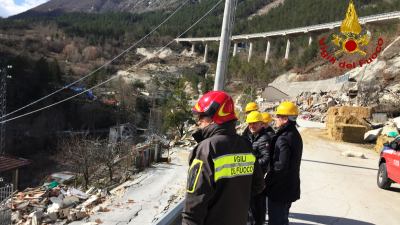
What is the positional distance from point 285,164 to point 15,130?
72365 millimetres

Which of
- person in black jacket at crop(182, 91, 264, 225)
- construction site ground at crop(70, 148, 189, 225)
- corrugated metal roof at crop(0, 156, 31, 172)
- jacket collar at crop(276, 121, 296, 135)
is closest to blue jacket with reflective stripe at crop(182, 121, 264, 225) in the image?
person in black jacket at crop(182, 91, 264, 225)

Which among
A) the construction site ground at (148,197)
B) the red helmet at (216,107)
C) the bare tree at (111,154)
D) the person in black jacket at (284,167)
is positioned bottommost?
the bare tree at (111,154)

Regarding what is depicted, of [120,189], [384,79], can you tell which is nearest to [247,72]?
[384,79]

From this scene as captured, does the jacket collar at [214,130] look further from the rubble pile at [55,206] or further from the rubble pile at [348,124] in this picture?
the rubble pile at [348,124]

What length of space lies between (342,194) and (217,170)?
8.11 m

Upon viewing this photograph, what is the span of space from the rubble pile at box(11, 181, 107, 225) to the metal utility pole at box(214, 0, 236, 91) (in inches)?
168

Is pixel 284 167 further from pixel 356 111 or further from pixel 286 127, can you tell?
pixel 356 111

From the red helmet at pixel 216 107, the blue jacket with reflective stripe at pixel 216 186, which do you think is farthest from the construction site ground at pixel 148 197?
the red helmet at pixel 216 107

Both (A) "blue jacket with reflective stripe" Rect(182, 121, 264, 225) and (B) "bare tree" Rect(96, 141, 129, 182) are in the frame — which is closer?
(A) "blue jacket with reflective stripe" Rect(182, 121, 264, 225)

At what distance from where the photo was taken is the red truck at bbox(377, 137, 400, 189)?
9.56 metres

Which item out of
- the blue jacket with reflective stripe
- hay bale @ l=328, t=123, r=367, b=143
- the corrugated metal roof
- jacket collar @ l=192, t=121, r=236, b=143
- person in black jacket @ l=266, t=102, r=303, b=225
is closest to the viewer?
the blue jacket with reflective stripe

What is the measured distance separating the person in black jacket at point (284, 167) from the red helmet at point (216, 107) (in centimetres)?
220

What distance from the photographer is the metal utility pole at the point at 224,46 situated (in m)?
10.1

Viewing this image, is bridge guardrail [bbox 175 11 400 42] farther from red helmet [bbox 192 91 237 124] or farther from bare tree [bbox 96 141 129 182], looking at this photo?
red helmet [bbox 192 91 237 124]
